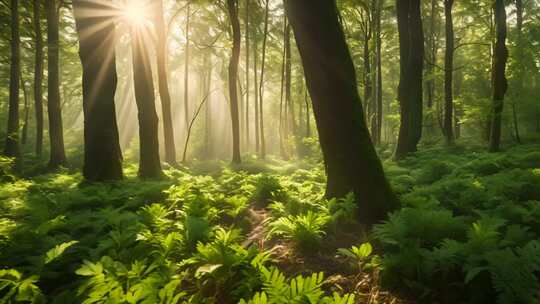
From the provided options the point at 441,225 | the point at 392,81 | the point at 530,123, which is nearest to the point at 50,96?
the point at 441,225

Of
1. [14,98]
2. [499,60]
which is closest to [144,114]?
[14,98]

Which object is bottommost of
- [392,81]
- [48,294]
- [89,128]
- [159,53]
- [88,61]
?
[48,294]

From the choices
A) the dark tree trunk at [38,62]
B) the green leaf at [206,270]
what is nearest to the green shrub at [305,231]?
the green leaf at [206,270]

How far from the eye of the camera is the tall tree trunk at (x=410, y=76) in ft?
39.7

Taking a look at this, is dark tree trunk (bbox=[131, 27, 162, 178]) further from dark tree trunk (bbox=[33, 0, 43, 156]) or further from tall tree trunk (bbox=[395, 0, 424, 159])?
tall tree trunk (bbox=[395, 0, 424, 159])

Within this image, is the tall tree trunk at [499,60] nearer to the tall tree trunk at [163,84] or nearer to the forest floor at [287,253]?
the forest floor at [287,253]

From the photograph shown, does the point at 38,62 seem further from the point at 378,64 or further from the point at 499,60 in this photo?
the point at 499,60

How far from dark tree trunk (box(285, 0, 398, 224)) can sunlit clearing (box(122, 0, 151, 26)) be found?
7533mm

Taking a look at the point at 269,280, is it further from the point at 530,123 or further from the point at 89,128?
the point at 530,123

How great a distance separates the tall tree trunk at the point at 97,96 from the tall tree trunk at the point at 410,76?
10.1 metres

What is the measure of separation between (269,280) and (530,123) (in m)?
21.1

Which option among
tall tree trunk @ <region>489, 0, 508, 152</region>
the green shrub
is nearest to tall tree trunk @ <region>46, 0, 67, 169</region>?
the green shrub

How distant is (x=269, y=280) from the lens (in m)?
2.76

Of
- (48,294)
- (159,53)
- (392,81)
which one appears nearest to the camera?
(48,294)
